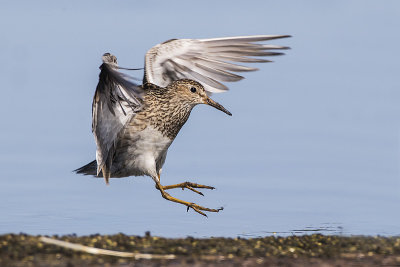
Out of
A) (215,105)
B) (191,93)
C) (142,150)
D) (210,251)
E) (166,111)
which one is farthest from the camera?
(215,105)

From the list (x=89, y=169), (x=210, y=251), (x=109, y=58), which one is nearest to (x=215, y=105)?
(x=109, y=58)

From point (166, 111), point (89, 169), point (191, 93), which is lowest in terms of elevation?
point (89, 169)

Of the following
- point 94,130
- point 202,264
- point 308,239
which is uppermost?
point 94,130

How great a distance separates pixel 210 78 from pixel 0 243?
19.8 feet

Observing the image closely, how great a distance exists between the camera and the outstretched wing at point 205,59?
1259 centimetres

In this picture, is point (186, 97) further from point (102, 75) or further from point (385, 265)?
point (385, 265)

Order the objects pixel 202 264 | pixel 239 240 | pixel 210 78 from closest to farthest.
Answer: pixel 202 264 < pixel 239 240 < pixel 210 78

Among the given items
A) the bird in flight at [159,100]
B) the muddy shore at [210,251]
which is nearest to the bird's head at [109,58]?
the bird in flight at [159,100]

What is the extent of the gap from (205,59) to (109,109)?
8.61ft

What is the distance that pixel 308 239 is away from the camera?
9.84m

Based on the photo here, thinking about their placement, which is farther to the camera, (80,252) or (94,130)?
(94,130)

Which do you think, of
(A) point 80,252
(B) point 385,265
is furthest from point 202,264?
→ (B) point 385,265

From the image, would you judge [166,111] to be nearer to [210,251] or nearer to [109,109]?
[109,109]

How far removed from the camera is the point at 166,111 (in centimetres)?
1204
